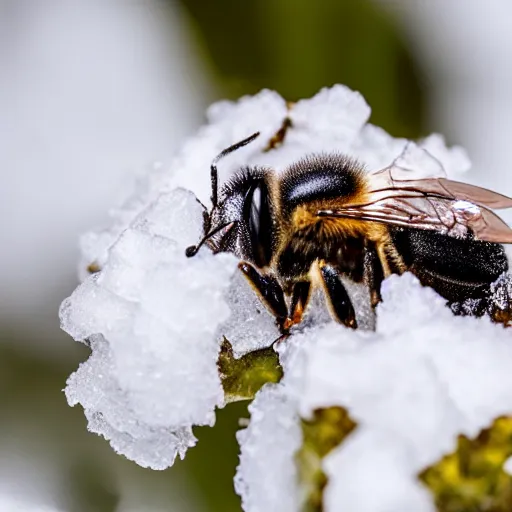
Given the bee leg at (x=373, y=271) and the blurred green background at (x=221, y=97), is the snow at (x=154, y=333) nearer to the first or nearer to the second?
the bee leg at (x=373, y=271)

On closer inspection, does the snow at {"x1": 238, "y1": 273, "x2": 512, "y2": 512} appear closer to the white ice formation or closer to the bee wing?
the white ice formation

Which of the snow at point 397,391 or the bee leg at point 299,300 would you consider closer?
the snow at point 397,391

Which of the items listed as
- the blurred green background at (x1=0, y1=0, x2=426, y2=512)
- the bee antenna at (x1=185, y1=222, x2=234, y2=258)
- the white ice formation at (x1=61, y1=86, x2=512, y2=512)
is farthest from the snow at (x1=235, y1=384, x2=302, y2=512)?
the blurred green background at (x1=0, y1=0, x2=426, y2=512)

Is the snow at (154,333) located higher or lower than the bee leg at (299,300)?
higher

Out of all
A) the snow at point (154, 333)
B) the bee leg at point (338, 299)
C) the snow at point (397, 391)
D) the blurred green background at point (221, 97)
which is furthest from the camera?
the blurred green background at point (221, 97)

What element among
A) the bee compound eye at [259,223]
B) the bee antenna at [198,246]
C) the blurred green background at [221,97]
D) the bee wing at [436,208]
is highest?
the bee antenna at [198,246]

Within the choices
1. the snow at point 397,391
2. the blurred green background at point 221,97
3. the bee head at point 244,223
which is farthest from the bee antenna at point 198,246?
the blurred green background at point 221,97

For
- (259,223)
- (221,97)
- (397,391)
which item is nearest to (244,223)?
(259,223)

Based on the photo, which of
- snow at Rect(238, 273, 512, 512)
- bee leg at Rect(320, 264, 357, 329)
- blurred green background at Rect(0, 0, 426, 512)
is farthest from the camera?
blurred green background at Rect(0, 0, 426, 512)

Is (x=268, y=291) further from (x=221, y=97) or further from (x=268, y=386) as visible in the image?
(x=221, y=97)
